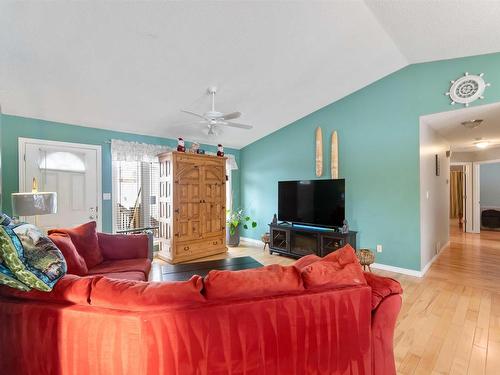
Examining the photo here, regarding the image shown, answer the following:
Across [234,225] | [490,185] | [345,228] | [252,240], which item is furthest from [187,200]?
[490,185]

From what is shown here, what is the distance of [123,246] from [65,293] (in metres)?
1.96

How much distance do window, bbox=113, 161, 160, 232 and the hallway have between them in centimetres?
386

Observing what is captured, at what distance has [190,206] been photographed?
182 inches

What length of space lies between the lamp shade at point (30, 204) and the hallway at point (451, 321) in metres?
3.67

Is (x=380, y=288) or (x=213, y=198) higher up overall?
(x=213, y=198)

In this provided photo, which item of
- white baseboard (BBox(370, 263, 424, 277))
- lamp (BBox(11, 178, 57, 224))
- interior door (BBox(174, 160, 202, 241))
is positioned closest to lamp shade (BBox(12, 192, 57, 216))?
lamp (BBox(11, 178, 57, 224))

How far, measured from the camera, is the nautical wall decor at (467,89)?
3.23 meters

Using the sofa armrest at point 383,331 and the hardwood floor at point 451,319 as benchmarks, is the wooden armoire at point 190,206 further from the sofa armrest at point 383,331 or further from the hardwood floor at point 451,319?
the sofa armrest at point 383,331

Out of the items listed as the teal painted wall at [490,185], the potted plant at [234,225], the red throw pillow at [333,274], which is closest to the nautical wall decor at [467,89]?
the red throw pillow at [333,274]

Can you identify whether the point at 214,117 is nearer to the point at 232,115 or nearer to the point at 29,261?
the point at 232,115

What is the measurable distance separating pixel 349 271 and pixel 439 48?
3425mm

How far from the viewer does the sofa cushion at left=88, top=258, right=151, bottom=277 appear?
102 inches

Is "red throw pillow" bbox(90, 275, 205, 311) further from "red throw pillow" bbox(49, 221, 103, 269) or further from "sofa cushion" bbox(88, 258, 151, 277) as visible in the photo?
"red throw pillow" bbox(49, 221, 103, 269)

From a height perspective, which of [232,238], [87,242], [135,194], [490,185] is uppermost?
[490,185]
